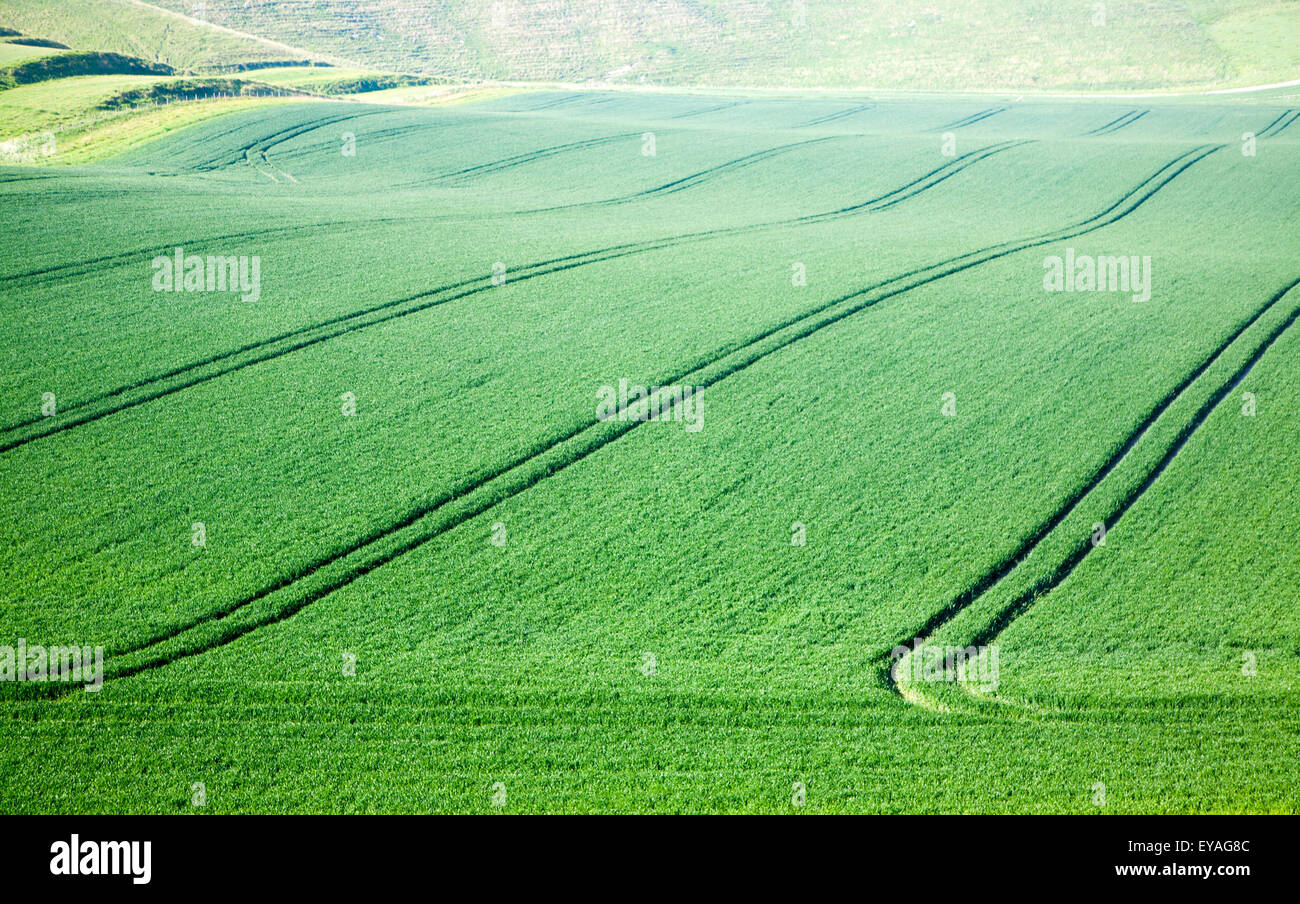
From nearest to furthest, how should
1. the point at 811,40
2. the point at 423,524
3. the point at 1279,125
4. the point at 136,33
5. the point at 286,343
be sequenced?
the point at 423,524 < the point at 286,343 < the point at 1279,125 < the point at 136,33 < the point at 811,40

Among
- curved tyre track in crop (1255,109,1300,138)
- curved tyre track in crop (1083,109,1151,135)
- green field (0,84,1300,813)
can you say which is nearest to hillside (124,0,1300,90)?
curved tyre track in crop (1083,109,1151,135)

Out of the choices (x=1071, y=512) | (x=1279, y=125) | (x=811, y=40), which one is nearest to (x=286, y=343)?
(x=1071, y=512)

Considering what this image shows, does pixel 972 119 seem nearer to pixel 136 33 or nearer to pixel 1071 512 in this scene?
pixel 1071 512

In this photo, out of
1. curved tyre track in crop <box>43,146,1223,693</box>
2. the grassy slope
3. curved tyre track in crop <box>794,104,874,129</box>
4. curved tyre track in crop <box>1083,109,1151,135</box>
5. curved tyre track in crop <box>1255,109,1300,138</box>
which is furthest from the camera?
the grassy slope

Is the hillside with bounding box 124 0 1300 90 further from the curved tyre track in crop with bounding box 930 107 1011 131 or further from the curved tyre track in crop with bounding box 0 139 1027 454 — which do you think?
the curved tyre track in crop with bounding box 0 139 1027 454

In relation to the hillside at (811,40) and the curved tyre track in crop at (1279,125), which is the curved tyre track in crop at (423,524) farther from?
the hillside at (811,40)

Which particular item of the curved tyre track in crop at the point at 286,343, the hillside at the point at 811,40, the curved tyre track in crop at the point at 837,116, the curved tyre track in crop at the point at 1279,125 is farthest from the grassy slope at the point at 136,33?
the curved tyre track in crop at the point at 1279,125

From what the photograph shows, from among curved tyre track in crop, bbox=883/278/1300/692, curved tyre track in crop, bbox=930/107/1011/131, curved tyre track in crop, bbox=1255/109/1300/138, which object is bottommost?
curved tyre track in crop, bbox=883/278/1300/692
